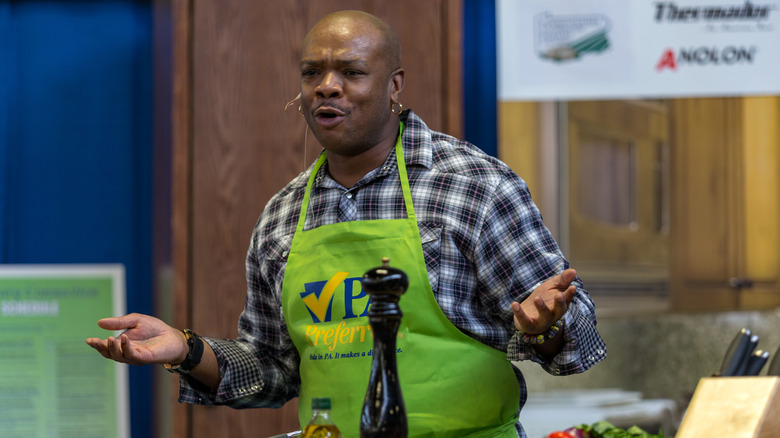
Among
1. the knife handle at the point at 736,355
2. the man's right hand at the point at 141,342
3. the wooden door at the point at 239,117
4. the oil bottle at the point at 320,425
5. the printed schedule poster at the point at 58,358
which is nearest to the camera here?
the knife handle at the point at 736,355

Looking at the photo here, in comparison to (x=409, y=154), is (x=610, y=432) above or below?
below

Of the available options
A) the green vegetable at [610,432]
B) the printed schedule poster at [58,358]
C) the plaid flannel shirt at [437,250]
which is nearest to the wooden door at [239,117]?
the printed schedule poster at [58,358]

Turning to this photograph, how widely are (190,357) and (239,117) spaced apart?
110 centimetres

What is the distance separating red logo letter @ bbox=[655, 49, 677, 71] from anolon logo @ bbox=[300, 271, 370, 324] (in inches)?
59.7

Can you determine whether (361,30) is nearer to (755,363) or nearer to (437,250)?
(437,250)

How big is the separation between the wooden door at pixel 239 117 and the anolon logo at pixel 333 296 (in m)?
0.93

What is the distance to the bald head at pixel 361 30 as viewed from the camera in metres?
1.66

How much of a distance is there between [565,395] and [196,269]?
1.33 m

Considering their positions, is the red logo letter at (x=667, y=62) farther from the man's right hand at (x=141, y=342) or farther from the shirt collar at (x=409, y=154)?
the man's right hand at (x=141, y=342)

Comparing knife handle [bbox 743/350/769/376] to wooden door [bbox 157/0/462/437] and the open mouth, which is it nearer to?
the open mouth

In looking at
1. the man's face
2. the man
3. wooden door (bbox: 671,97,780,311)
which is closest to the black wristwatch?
the man

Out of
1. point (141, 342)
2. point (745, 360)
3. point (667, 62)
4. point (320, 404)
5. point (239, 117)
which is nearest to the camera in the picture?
point (745, 360)

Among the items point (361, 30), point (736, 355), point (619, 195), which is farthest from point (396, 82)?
point (619, 195)

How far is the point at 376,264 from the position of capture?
1.60m
